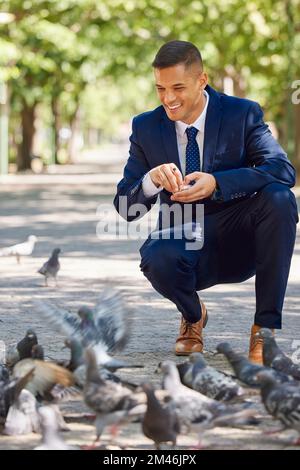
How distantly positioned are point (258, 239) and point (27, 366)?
2008 mm

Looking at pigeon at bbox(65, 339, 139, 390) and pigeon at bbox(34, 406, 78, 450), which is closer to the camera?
pigeon at bbox(34, 406, 78, 450)

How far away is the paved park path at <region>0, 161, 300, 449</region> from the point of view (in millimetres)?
5094

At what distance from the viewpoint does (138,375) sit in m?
6.42

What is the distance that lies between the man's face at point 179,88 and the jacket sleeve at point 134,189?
1.46ft

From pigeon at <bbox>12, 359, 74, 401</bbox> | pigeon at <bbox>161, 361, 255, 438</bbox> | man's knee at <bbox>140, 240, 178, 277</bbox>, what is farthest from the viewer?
man's knee at <bbox>140, 240, 178, 277</bbox>

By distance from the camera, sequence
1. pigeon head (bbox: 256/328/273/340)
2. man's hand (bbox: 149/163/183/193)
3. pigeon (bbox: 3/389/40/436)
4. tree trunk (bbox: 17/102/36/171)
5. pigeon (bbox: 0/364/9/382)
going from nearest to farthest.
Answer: pigeon (bbox: 3/389/40/436)
pigeon (bbox: 0/364/9/382)
pigeon head (bbox: 256/328/273/340)
man's hand (bbox: 149/163/183/193)
tree trunk (bbox: 17/102/36/171)

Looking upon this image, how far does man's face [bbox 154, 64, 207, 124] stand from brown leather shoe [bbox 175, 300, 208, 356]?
4.16 ft

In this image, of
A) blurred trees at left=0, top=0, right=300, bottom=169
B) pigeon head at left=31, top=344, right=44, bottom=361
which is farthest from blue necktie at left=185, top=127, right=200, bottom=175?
blurred trees at left=0, top=0, right=300, bottom=169

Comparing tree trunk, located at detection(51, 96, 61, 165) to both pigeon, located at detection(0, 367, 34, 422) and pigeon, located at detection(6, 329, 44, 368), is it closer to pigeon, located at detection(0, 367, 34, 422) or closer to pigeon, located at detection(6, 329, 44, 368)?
pigeon, located at detection(6, 329, 44, 368)

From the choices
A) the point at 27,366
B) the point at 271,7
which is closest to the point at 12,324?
the point at 27,366

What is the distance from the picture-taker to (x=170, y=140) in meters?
7.10

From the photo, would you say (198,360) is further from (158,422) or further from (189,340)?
(189,340)

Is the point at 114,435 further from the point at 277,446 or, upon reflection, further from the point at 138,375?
the point at 138,375

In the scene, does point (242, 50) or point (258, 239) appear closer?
point (258, 239)
